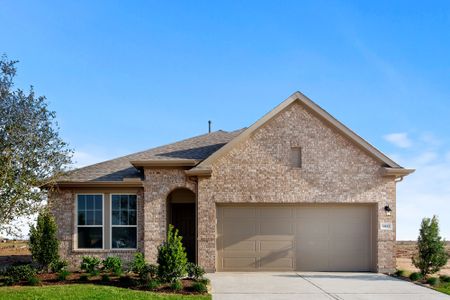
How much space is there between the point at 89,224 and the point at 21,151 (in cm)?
449

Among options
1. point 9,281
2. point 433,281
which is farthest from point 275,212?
point 9,281

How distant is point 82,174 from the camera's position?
17812mm

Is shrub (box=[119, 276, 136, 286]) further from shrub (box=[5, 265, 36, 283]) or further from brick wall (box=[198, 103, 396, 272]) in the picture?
brick wall (box=[198, 103, 396, 272])

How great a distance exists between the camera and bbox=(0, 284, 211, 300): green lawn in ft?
38.7

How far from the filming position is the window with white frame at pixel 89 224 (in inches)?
680

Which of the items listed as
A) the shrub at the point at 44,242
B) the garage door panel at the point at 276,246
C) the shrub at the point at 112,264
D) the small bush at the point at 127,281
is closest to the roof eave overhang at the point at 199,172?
the garage door panel at the point at 276,246

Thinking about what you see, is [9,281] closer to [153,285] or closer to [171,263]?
[153,285]

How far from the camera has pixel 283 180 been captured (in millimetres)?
16422

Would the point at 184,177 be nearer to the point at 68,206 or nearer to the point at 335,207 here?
the point at 68,206

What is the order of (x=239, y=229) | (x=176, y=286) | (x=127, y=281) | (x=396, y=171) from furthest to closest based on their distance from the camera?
1. (x=239, y=229)
2. (x=396, y=171)
3. (x=127, y=281)
4. (x=176, y=286)

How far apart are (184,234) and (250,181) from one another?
→ 4.31 metres

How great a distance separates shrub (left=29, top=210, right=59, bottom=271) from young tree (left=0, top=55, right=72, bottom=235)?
1886 mm

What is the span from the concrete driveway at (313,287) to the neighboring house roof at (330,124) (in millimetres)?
3651

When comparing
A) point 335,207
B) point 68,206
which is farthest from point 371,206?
point 68,206
